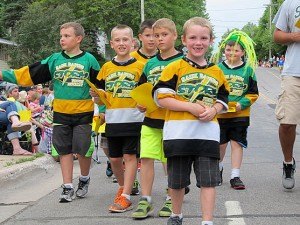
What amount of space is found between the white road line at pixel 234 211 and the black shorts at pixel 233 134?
139 cm

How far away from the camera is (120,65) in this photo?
625 cm

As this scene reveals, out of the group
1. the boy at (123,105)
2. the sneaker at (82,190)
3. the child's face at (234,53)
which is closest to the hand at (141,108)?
the boy at (123,105)

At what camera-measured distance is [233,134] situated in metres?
7.46

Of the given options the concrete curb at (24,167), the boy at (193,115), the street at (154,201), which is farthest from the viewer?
the concrete curb at (24,167)

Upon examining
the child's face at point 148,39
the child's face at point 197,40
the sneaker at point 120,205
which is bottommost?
the sneaker at point 120,205

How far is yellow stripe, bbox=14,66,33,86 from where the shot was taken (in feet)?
21.3

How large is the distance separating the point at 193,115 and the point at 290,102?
232 cm

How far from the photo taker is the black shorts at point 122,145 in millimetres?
6230

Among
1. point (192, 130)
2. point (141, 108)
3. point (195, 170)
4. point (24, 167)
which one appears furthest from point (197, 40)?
point (24, 167)

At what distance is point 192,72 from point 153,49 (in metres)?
2.32

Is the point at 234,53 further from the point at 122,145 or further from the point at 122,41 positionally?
the point at 122,145

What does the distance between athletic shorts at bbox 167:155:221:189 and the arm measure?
239cm

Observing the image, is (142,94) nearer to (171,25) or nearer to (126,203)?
(171,25)

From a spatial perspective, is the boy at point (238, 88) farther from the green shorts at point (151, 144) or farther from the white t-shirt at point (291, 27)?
Answer: the green shorts at point (151, 144)
